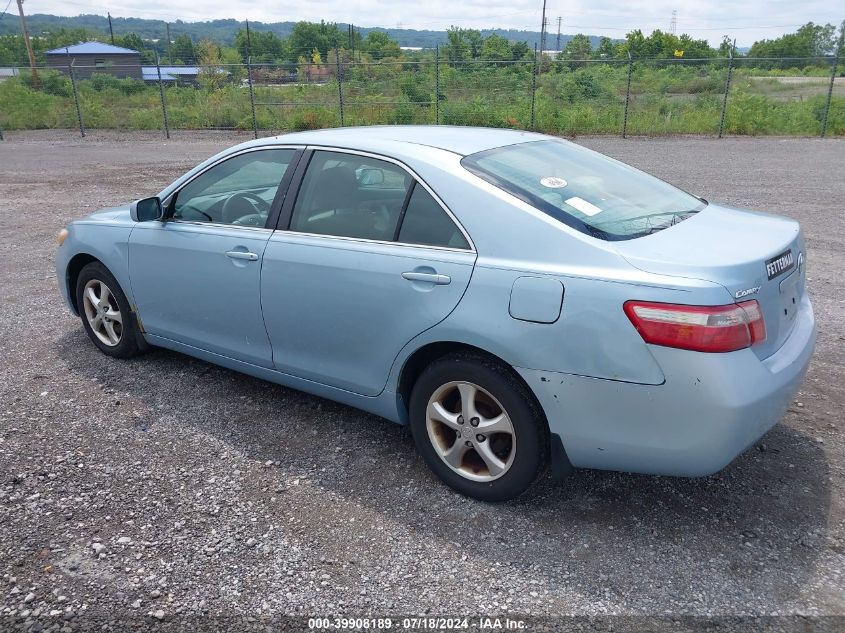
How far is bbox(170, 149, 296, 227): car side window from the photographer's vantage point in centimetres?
408

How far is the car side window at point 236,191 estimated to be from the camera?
13.4ft

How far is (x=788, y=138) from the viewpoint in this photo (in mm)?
19844

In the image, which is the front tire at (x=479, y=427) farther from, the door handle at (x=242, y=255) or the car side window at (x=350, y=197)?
the door handle at (x=242, y=255)

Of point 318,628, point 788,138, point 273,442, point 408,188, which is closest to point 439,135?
point 408,188

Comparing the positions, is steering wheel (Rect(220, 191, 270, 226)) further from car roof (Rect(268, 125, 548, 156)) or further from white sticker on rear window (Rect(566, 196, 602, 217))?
white sticker on rear window (Rect(566, 196, 602, 217))

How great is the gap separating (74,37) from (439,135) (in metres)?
95.4

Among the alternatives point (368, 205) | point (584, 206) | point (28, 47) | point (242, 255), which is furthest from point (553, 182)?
point (28, 47)

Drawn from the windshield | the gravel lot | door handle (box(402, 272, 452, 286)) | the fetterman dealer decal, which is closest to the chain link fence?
the windshield

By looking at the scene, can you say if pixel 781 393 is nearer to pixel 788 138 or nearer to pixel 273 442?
pixel 273 442

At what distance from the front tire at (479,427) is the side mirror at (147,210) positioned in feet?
7.27

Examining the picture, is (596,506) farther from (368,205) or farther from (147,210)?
(147,210)

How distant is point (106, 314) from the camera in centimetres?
505

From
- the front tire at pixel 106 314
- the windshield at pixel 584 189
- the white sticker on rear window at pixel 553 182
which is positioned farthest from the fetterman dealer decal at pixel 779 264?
the front tire at pixel 106 314

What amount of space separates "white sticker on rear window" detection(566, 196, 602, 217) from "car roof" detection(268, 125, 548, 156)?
603 millimetres
